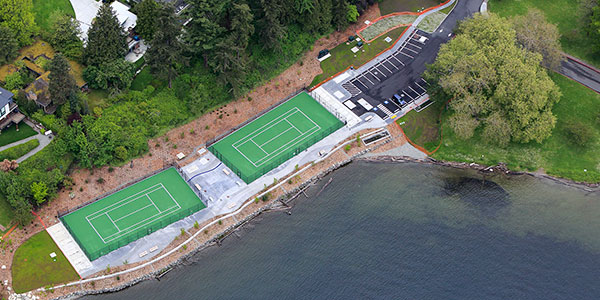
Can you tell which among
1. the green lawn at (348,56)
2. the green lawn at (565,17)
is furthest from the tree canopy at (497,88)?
the green lawn at (565,17)

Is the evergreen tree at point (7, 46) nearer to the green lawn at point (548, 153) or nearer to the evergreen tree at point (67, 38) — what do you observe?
the evergreen tree at point (67, 38)

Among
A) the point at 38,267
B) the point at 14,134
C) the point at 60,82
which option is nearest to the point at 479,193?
the point at 38,267

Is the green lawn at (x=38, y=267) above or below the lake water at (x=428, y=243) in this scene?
above

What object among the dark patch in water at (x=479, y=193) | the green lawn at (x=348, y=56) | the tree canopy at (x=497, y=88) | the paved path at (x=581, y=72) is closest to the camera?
the dark patch in water at (x=479, y=193)

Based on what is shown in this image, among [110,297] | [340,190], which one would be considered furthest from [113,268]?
[340,190]

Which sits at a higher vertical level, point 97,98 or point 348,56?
point 97,98

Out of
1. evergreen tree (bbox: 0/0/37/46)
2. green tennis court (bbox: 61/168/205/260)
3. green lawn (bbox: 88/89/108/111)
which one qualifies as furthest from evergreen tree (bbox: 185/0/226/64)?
evergreen tree (bbox: 0/0/37/46)

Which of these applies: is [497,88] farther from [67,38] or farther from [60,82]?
[67,38]
